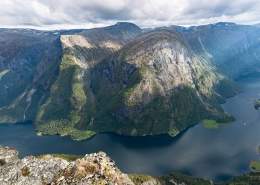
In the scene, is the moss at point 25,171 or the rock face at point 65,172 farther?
the moss at point 25,171

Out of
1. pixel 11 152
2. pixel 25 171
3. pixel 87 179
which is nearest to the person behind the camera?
pixel 87 179

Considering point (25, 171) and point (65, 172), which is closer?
point (65, 172)

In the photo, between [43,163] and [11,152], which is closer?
[43,163]

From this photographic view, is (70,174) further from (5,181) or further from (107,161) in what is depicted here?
(5,181)

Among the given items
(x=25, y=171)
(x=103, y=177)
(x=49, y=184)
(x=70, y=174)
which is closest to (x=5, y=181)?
(x=25, y=171)

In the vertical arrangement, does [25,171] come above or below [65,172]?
below

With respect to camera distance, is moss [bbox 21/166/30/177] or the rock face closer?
the rock face

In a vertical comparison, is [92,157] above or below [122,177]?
above

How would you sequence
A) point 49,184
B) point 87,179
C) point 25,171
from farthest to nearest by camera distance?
1. point 25,171
2. point 49,184
3. point 87,179
